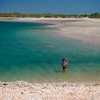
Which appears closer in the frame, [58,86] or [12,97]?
[12,97]

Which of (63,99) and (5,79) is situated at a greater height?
(5,79)

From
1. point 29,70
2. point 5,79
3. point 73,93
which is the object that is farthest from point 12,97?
point 29,70

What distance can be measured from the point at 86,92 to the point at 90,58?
11.6 m

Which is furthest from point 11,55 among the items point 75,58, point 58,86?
point 58,86

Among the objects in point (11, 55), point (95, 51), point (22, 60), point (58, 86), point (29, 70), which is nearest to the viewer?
point (58, 86)

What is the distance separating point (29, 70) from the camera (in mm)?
20328

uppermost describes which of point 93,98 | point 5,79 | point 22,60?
point 22,60

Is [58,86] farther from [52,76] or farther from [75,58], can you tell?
[75,58]

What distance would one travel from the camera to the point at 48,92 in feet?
44.0

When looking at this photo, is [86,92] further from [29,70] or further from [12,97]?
[29,70]

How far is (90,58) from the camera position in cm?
2506

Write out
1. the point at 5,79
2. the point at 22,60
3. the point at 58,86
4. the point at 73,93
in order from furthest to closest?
the point at 22,60 < the point at 5,79 < the point at 58,86 < the point at 73,93

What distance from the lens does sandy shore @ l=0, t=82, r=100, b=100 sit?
1265 centimetres

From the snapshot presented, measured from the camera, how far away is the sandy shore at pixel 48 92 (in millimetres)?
12648
